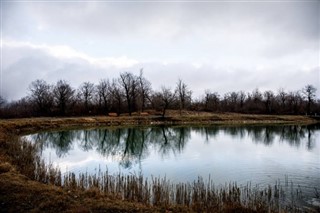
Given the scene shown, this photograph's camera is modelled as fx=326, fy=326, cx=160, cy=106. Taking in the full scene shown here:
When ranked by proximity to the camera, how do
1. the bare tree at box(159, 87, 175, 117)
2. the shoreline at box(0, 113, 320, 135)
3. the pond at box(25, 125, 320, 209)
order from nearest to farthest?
the pond at box(25, 125, 320, 209) → the shoreline at box(0, 113, 320, 135) → the bare tree at box(159, 87, 175, 117)

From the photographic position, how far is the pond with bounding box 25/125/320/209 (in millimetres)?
18703

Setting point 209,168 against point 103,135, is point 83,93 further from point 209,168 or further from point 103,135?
point 209,168

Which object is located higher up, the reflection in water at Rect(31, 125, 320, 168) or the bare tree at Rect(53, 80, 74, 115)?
the bare tree at Rect(53, 80, 74, 115)

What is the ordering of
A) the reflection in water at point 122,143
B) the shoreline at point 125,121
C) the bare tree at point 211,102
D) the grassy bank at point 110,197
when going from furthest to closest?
the bare tree at point 211,102
the shoreline at point 125,121
the reflection in water at point 122,143
the grassy bank at point 110,197

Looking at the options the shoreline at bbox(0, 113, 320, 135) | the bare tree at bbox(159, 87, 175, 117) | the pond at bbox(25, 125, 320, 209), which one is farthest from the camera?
the bare tree at bbox(159, 87, 175, 117)

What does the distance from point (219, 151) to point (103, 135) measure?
18762 mm

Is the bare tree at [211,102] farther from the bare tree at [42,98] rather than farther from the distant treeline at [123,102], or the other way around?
the bare tree at [42,98]

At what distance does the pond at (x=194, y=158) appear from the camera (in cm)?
1870

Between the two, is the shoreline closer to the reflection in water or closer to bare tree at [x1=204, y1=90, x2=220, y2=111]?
the reflection in water

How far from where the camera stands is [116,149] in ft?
106

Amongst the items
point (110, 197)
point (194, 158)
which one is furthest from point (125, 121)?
point (110, 197)

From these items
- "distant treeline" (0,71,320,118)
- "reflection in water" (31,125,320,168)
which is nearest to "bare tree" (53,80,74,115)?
"distant treeline" (0,71,320,118)

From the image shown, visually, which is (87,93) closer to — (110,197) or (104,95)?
(104,95)

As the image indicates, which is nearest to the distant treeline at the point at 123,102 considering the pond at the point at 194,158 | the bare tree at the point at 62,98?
the bare tree at the point at 62,98
